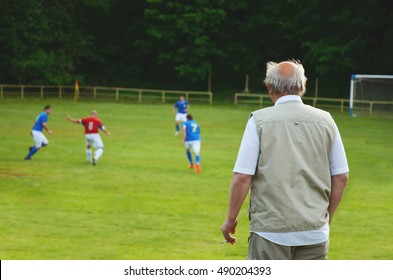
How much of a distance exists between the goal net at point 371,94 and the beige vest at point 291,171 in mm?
44844

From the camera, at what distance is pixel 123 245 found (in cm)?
1555

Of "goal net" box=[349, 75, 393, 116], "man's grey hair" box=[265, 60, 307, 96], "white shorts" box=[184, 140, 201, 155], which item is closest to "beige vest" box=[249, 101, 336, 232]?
"man's grey hair" box=[265, 60, 307, 96]

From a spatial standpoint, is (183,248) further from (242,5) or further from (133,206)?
(242,5)

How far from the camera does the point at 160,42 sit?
230ft

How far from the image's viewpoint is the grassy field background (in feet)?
50.7

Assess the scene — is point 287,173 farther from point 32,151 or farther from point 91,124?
point 32,151

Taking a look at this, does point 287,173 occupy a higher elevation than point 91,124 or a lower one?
higher

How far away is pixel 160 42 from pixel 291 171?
211ft

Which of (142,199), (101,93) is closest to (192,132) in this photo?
(142,199)

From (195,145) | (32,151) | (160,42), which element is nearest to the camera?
(195,145)

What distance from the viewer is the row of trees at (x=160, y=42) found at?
6681 cm

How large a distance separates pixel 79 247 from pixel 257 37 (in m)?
56.1

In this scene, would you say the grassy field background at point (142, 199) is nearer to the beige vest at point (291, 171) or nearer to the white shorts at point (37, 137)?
the white shorts at point (37, 137)

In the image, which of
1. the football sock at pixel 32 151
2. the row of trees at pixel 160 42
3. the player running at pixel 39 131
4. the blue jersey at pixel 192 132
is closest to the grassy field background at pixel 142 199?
the football sock at pixel 32 151
